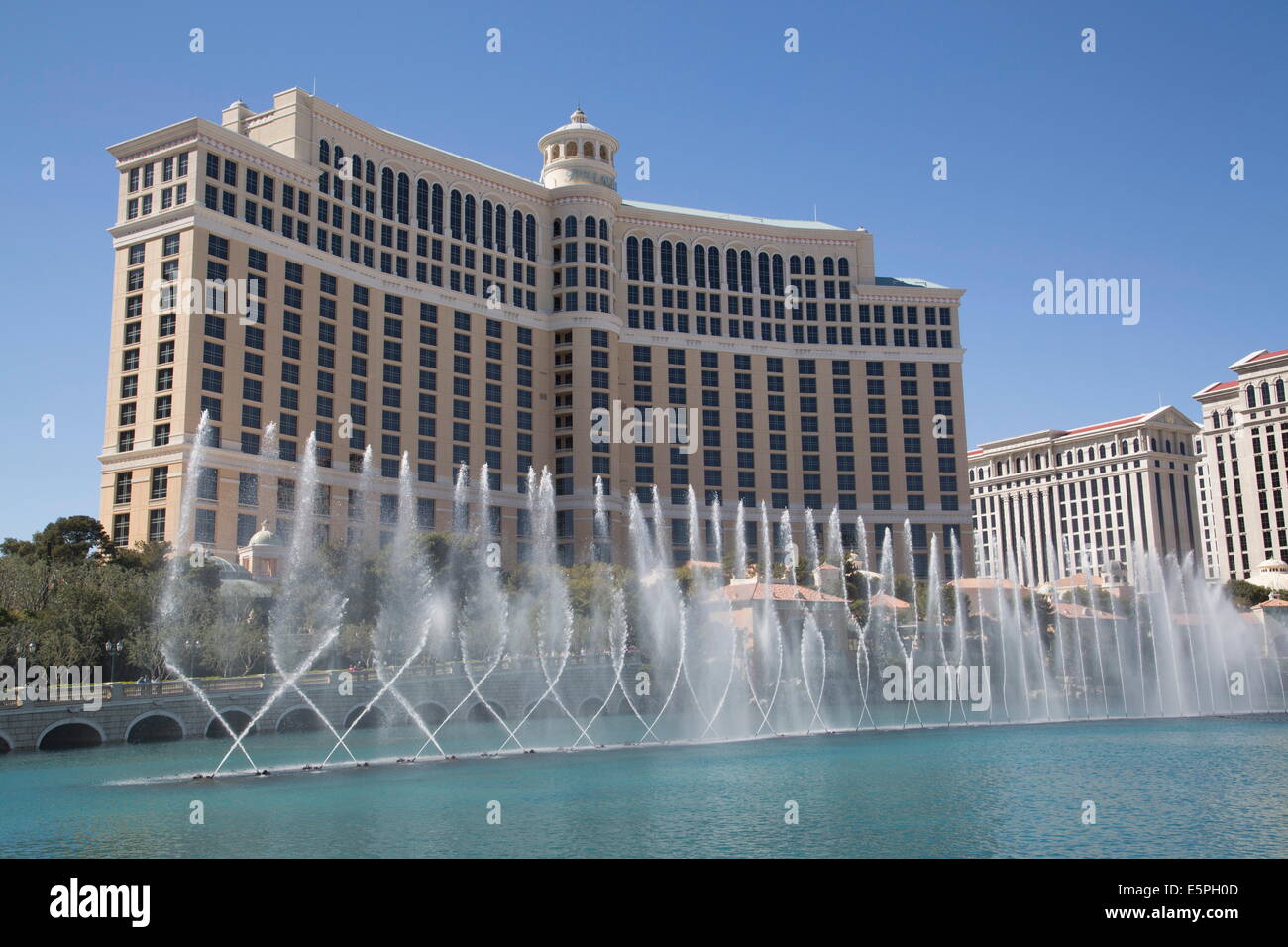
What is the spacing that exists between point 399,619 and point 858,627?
29929mm

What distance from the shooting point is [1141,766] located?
116ft

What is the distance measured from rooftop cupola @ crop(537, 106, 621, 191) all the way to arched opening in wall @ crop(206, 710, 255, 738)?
2772 inches

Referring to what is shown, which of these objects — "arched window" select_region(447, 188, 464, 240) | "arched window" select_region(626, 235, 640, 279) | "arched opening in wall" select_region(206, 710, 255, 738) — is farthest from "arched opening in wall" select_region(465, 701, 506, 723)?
"arched window" select_region(626, 235, 640, 279)

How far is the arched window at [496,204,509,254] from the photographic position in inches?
4122

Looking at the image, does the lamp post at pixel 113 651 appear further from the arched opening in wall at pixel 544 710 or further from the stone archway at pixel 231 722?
the arched opening in wall at pixel 544 710

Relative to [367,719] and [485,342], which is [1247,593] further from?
→ [367,719]

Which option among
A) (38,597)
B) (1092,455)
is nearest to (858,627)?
(38,597)

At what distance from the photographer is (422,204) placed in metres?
99.4

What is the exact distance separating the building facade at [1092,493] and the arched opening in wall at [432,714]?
106 metres

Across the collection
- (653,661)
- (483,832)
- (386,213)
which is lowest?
(483,832)

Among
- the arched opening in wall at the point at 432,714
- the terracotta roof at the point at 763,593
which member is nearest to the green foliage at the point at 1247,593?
the terracotta roof at the point at 763,593

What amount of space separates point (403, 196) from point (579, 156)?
2136 cm
